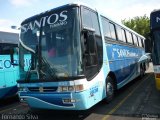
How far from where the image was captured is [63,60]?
6223 millimetres

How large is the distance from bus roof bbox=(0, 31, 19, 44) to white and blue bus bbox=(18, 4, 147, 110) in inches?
124

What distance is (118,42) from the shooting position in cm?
1018

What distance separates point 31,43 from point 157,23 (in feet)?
14.4

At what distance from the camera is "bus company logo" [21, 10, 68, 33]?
6.54m

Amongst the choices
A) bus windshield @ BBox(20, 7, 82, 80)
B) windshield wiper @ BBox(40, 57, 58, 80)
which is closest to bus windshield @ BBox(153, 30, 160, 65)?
bus windshield @ BBox(20, 7, 82, 80)

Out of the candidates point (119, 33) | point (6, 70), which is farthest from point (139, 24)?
point (6, 70)

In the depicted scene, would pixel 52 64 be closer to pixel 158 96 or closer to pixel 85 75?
pixel 85 75

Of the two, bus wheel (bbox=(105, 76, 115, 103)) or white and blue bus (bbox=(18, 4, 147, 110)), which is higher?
white and blue bus (bbox=(18, 4, 147, 110))

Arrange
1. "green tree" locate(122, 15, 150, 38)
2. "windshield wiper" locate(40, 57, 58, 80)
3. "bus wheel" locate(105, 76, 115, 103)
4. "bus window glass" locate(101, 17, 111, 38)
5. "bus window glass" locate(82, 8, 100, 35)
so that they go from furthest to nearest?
"green tree" locate(122, 15, 150, 38)
"bus window glass" locate(101, 17, 111, 38)
"bus wheel" locate(105, 76, 115, 103)
"bus window glass" locate(82, 8, 100, 35)
"windshield wiper" locate(40, 57, 58, 80)

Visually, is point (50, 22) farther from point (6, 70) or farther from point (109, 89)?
point (6, 70)

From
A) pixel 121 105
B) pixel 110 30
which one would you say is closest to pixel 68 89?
pixel 121 105

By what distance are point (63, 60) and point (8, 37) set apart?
17.2 ft

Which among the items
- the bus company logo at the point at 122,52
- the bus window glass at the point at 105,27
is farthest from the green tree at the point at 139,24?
the bus window glass at the point at 105,27

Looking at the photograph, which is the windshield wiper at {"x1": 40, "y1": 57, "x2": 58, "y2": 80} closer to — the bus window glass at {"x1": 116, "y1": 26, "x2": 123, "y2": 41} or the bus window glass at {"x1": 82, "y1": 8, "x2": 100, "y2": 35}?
the bus window glass at {"x1": 82, "y1": 8, "x2": 100, "y2": 35}
